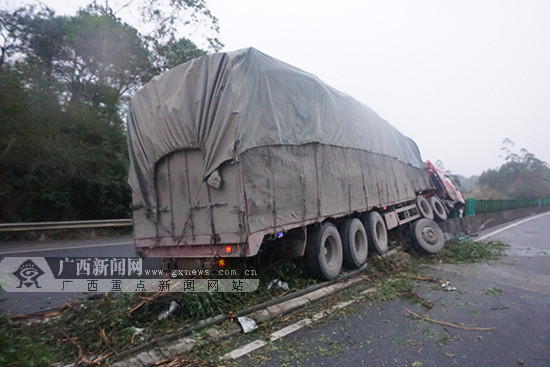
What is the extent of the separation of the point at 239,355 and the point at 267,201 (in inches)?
77.5

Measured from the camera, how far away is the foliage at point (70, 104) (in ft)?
36.4

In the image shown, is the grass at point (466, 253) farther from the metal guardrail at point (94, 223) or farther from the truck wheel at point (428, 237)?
the metal guardrail at point (94, 223)

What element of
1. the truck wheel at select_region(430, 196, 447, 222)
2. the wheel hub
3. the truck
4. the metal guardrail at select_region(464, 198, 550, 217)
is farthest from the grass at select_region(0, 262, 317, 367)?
the metal guardrail at select_region(464, 198, 550, 217)

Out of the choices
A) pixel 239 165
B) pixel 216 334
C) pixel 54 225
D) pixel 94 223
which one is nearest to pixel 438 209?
pixel 239 165

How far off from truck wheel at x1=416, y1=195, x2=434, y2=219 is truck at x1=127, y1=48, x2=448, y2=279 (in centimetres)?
526

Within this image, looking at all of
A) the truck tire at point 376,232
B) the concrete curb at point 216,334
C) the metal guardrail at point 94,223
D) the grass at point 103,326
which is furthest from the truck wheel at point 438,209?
the grass at point 103,326

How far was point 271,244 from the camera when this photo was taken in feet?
18.5

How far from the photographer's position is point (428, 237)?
28.9 feet

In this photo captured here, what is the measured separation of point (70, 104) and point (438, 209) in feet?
51.0

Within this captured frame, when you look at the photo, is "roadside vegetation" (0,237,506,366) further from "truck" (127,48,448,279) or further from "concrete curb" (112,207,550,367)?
"truck" (127,48,448,279)

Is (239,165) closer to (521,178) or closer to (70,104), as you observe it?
(70,104)

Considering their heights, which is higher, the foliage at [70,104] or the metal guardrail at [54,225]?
the foliage at [70,104]

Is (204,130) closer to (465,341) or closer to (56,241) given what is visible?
(465,341)

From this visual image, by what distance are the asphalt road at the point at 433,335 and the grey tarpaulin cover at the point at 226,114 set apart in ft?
5.32
